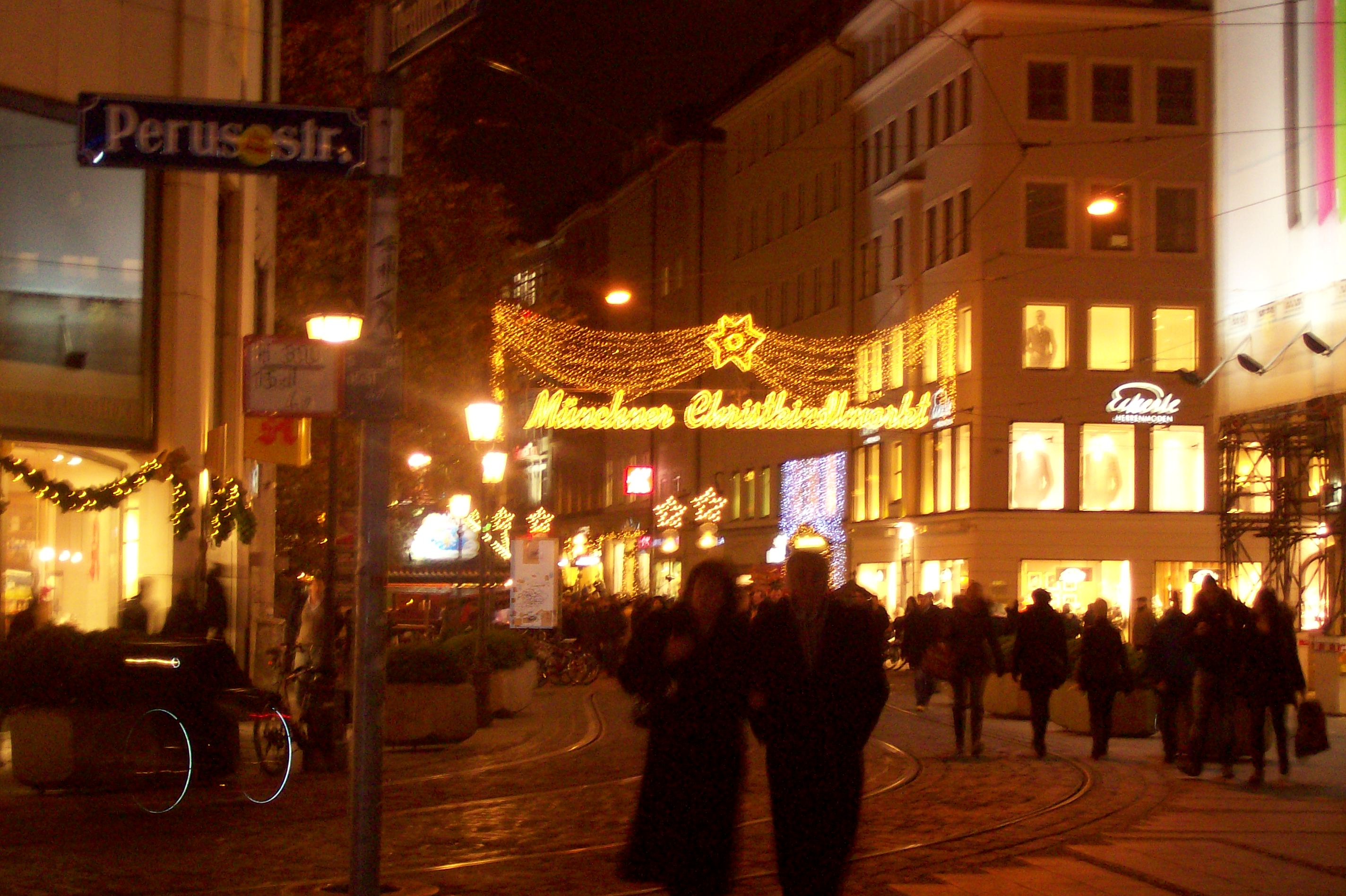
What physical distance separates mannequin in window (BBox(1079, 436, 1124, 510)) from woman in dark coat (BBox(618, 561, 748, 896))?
4109cm

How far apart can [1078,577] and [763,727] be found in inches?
1624

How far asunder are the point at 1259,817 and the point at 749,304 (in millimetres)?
54262

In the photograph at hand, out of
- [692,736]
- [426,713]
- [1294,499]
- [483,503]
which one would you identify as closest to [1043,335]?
[1294,499]

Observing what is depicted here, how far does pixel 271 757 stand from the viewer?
15531 mm

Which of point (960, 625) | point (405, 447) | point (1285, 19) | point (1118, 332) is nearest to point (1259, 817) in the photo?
point (960, 625)

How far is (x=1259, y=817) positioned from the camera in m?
13.9

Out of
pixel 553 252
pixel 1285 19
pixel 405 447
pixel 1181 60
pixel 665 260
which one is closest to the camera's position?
pixel 1285 19

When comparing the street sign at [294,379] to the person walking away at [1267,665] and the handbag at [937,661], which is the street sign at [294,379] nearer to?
the handbag at [937,661]

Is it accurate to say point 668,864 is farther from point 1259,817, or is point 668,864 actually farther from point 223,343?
point 223,343

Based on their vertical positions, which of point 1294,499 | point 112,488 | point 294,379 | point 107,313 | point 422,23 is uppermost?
point 107,313

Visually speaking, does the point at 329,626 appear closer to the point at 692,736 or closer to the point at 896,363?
the point at 692,736

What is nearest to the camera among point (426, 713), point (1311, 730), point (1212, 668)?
point (1311, 730)

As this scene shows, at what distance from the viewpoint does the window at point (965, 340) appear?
4778 cm

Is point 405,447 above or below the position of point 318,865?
above
